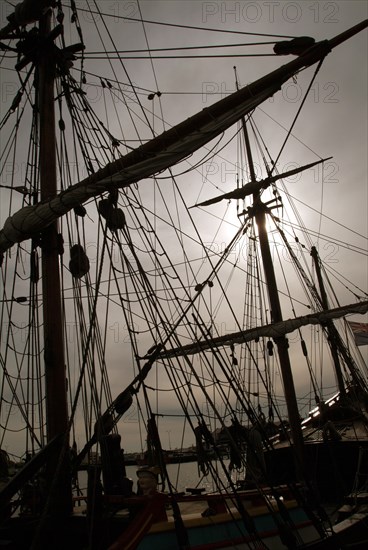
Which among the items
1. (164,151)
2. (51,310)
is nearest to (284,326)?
(164,151)

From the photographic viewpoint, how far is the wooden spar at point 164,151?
8.12 m

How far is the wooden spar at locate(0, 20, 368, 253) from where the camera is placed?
812cm

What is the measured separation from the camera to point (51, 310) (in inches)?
302

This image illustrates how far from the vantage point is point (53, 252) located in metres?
8.57

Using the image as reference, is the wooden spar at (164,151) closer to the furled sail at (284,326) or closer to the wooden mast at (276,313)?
the wooden mast at (276,313)

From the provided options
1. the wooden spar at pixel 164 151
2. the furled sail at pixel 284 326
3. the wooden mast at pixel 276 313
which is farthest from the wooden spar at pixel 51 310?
the furled sail at pixel 284 326

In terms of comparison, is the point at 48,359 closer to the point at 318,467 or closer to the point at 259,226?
the point at 318,467

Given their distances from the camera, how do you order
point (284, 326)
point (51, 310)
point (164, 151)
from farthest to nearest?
point (284, 326), point (164, 151), point (51, 310)

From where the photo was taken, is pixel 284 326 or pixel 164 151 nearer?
pixel 164 151

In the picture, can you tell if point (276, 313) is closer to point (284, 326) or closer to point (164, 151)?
point (284, 326)

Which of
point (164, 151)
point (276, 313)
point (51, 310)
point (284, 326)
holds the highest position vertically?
point (164, 151)

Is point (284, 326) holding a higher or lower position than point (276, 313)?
lower

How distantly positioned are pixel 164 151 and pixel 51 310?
384 cm

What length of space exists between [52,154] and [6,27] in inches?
176
